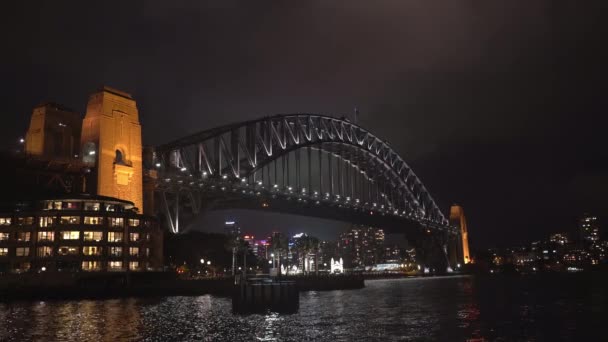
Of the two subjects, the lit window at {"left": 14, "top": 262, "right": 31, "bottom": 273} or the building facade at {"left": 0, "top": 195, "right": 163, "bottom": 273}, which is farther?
the building facade at {"left": 0, "top": 195, "right": 163, "bottom": 273}

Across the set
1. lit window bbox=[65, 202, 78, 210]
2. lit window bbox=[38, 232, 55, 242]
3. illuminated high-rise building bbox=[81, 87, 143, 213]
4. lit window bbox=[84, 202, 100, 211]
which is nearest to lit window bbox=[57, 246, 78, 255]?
lit window bbox=[38, 232, 55, 242]

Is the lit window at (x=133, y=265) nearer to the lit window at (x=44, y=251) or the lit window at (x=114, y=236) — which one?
the lit window at (x=114, y=236)

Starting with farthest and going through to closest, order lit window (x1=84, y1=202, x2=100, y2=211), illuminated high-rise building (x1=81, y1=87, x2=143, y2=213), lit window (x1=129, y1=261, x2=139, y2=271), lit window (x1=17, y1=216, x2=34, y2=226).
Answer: illuminated high-rise building (x1=81, y1=87, x2=143, y2=213) < lit window (x1=129, y1=261, x2=139, y2=271) < lit window (x1=84, y1=202, x2=100, y2=211) < lit window (x1=17, y1=216, x2=34, y2=226)

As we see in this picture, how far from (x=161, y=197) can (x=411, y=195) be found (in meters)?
85.0

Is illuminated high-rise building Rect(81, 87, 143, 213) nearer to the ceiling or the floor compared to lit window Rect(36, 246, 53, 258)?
nearer to the ceiling

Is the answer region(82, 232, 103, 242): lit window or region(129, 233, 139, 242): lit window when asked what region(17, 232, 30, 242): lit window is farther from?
region(129, 233, 139, 242): lit window

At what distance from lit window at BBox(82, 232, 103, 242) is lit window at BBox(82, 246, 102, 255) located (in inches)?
34.8

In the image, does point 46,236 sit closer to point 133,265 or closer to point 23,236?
point 23,236

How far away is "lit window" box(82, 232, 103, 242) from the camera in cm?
6416

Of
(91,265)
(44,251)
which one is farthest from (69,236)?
(91,265)

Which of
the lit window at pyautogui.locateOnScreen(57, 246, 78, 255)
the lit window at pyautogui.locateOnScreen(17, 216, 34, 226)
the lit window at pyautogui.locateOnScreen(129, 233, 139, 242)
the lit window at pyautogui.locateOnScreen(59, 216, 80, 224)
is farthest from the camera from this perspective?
the lit window at pyautogui.locateOnScreen(129, 233, 139, 242)

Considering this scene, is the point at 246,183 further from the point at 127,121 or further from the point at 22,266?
the point at 22,266

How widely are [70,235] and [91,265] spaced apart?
393 cm

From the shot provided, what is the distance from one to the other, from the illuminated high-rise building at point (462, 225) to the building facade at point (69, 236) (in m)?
122
